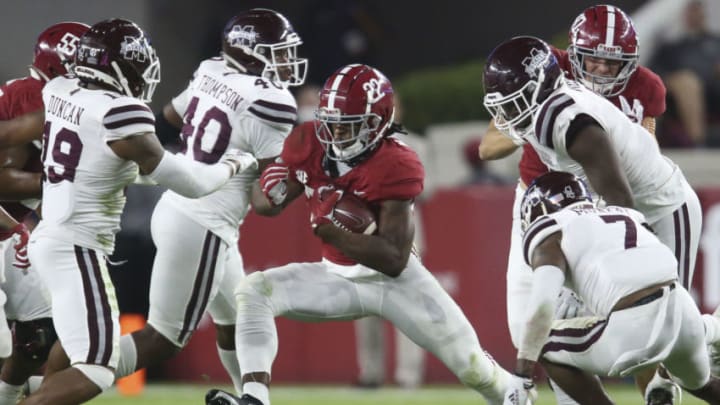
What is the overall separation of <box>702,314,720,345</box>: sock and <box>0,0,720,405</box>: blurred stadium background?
2551 millimetres

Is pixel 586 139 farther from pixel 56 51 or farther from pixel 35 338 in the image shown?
pixel 35 338

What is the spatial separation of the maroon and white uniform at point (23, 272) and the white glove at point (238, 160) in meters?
0.85

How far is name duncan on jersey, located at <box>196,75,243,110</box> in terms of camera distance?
642cm

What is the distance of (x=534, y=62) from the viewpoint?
18.9 feet

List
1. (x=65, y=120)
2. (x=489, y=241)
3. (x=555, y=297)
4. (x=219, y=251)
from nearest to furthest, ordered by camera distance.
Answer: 1. (x=555, y=297)
2. (x=65, y=120)
3. (x=219, y=251)
4. (x=489, y=241)

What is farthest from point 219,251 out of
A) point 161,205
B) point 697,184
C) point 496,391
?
point 697,184

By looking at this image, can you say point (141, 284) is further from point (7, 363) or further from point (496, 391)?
point (496, 391)

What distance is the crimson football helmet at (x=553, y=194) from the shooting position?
5.42 metres

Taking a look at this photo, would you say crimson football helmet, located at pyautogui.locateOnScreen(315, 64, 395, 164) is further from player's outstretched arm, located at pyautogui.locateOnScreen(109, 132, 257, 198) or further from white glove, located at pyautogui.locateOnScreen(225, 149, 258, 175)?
player's outstretched arm, located at pyautogui.locateOnScreen(109, 132, 257, 198)

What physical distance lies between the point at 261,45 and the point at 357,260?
1326 millimetres

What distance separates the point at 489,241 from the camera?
9562 mm

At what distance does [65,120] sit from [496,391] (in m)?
2.09

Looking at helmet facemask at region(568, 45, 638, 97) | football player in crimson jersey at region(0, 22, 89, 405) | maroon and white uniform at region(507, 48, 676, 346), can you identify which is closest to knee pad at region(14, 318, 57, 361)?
football player in crimson jersey at region(0, 22, 89, 405)

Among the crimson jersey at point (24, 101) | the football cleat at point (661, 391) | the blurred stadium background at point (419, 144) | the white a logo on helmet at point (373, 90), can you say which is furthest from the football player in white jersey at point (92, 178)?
the blurred stadium background at point (419, 144)
